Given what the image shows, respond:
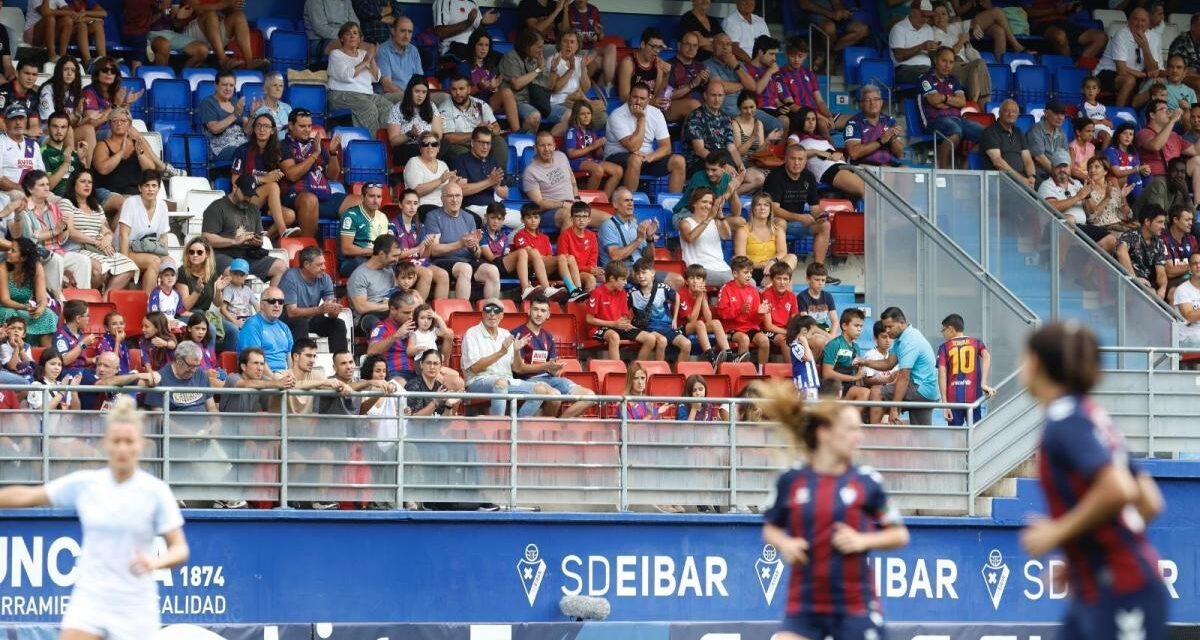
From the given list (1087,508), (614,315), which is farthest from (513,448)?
(1087,508)

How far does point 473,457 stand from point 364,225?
288cm

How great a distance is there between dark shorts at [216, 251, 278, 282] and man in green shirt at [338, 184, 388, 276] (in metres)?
0.73

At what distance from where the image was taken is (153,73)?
61.1ft

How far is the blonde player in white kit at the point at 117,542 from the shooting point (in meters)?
7.86

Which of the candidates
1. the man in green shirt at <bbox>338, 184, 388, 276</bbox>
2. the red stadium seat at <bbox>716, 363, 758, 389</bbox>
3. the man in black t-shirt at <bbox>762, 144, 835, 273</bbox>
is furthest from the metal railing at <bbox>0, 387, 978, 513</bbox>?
the man in black t-shirt at <bbox>762, 144, 835, 273</bbox>

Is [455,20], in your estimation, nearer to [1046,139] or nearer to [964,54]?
[964,54]

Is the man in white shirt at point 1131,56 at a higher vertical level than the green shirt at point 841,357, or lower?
higher

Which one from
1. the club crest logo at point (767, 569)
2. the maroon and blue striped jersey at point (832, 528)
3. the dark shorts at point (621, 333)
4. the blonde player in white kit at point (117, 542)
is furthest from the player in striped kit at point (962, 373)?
the blonde player in white kit at point (117, 542)

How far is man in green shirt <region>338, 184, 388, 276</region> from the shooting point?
1670 cm

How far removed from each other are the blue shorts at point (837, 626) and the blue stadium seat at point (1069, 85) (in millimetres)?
15467

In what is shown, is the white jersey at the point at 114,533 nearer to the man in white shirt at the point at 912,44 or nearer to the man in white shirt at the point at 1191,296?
the man in white shirt at the point at 1191,296

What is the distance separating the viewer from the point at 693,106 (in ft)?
66.1

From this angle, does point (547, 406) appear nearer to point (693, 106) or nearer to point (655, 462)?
point (655, 462)

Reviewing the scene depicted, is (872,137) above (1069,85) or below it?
below
